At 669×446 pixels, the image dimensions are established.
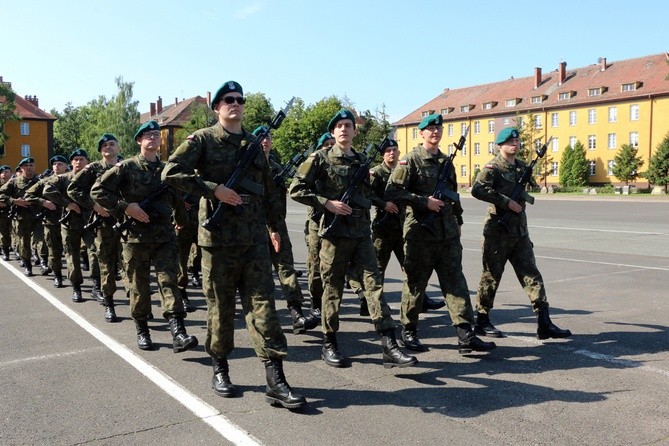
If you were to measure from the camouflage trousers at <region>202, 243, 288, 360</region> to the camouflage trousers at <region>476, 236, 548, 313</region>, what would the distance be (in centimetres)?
259

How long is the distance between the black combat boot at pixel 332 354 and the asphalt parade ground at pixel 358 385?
0.38 feet

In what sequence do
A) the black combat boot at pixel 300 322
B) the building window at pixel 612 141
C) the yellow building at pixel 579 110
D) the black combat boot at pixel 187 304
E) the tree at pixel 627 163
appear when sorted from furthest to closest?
the building window at pixel 612 141 → the yellow building at pixel 579 110 → the tree at pixel 627 163 → the black combat boot at pixel 187 304 → the black combat boot at pixel 300 322

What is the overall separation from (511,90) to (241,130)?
2967 inches

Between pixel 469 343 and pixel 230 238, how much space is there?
7.79 feet

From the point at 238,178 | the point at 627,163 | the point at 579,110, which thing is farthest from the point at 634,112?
the point at 238,178

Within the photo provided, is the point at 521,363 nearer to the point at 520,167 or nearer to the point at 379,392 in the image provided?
the point at 379,392

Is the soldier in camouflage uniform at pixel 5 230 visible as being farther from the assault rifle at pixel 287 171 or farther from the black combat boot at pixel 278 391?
the black combat boot at pixel 278 391

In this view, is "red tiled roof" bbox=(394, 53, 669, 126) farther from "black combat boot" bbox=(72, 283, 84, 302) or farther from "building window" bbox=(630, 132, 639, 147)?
"black combat boot" bbox=(72, 283, 84, 302)

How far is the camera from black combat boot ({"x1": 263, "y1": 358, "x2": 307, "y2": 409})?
4285mm

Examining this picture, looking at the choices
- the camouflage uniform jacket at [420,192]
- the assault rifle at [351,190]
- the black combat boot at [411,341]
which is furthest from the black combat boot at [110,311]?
the camouflage uniform jacket at [420,192]

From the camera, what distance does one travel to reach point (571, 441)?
3693 mm

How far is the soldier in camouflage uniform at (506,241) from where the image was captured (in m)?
6.15

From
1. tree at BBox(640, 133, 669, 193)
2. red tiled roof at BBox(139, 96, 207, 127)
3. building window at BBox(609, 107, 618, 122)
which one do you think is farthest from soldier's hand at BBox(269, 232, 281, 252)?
red tiled roof at BBox(139, 96, 207, 127)

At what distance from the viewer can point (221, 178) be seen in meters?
4.64
